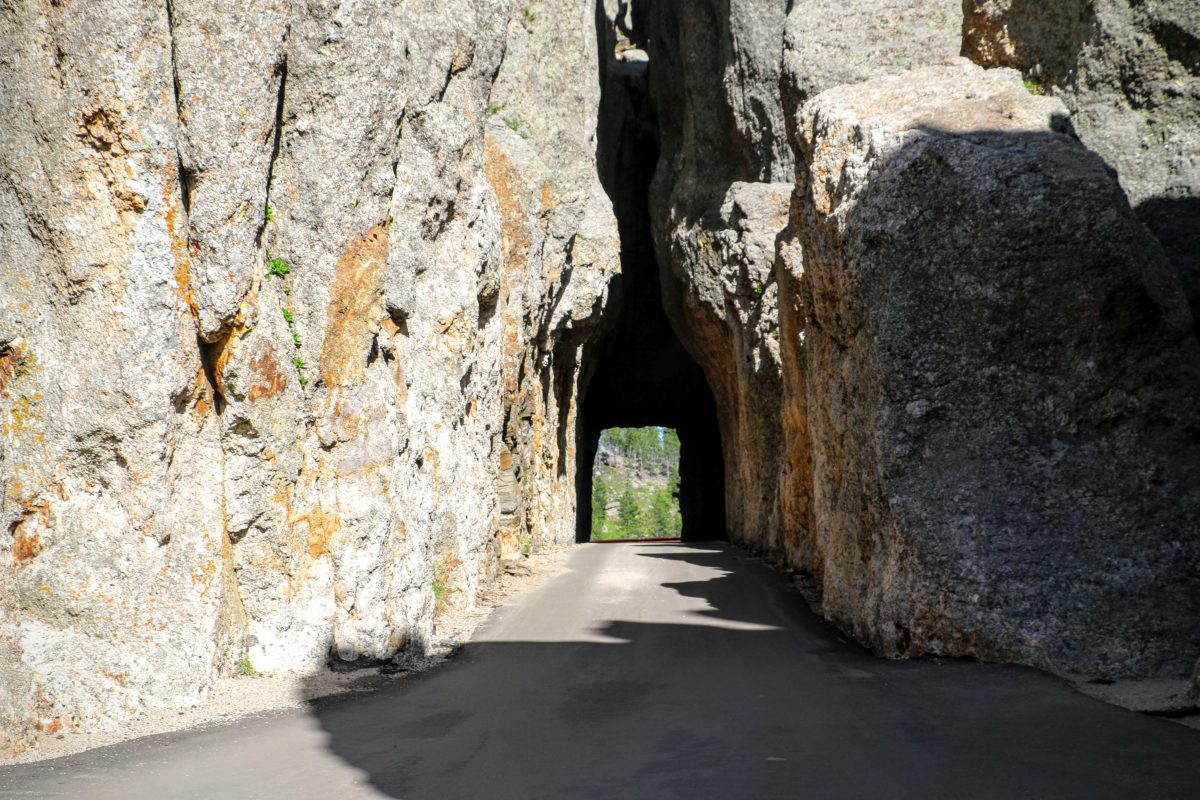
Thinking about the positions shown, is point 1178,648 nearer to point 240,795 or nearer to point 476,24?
point 240,795

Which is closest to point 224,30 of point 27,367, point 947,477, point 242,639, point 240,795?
point 27,367

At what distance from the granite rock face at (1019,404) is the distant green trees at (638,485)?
204ft

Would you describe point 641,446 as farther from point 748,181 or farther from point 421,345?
point 421,345

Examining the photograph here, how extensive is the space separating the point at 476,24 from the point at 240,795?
1088 centimetres

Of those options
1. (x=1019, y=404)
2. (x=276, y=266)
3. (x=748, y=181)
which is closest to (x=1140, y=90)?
(x=1019, y=404)

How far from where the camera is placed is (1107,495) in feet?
27.7

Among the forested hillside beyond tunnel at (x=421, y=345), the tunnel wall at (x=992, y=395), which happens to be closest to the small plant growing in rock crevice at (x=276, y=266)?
the forested hillside beyond tunnel at (x=421, y=345)

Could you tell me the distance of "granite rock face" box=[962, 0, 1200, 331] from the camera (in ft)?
34.5

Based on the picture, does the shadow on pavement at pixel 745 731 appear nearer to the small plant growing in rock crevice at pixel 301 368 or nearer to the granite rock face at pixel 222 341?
the granite rock face at pixel 222 341

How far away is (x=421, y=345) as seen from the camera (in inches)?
467

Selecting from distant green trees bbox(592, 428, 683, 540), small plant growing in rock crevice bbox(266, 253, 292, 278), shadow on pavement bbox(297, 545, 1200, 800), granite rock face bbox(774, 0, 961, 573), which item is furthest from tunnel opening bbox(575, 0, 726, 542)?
distant green trees bbox(592, 428, 683, 540)

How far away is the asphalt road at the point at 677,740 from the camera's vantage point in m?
5.21

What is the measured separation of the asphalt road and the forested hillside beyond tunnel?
0.76 metres

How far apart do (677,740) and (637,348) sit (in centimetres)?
2741
